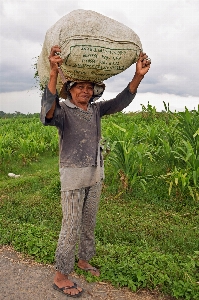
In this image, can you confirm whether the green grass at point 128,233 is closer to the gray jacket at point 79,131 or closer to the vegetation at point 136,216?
the vegetation at point 136,216

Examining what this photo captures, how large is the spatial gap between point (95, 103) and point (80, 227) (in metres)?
1.06

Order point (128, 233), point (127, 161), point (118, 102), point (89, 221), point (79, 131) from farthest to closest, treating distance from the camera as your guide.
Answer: point (127, 161) → point (128, 233) → point (89, 221) → point (118, 102) → point (79, 131)

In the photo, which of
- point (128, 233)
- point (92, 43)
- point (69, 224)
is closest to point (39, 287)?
point (69, 224)

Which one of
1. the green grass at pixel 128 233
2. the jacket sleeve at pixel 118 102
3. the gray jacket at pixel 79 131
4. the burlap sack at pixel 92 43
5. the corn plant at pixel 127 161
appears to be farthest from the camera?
the corn plant at pixel 127 161

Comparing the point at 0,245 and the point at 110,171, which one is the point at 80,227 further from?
the point at 110,171

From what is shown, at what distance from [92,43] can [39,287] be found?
6.57 ft

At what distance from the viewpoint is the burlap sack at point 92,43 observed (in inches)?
93.3

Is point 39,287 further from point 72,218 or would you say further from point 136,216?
point 136,216

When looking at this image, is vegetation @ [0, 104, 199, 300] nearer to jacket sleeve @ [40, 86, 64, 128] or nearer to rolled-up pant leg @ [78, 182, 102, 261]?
rolled-up pant leg @ [78, 182, 102, 261]

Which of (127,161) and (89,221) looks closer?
(89,221)

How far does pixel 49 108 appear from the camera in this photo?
2.44 meters

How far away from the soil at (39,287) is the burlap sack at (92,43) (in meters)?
1.72

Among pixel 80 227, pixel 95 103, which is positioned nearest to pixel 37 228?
pixel 80 227

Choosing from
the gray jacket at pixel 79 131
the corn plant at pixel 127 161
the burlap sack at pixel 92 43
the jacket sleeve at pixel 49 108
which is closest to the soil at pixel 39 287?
the gray jacket at pixel 79 131
